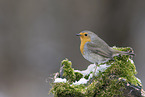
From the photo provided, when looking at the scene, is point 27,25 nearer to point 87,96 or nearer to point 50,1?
point 50,1

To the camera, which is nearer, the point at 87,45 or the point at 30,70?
the point at 87,45

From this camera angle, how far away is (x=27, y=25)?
24.0 feet

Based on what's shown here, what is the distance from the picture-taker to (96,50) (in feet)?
9.22

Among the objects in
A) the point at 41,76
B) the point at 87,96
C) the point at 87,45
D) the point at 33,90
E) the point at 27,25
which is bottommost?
the point at 87,96

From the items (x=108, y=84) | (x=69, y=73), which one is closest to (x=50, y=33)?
(x=69, y=73)

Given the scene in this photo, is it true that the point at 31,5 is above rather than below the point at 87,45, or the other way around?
above

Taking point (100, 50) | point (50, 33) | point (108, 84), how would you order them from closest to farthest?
point (108, 84) → point (100, 50) → point (50, 33)

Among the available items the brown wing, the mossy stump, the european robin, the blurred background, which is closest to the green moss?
the mossy stump

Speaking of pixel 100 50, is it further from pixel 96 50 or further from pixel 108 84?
pixel 108 84

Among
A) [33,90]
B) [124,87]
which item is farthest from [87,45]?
[33,90]

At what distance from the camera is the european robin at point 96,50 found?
2738mm

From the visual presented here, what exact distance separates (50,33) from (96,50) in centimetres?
491

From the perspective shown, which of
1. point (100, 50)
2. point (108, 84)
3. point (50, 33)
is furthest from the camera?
point (50, 33)

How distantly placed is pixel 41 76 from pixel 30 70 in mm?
508
